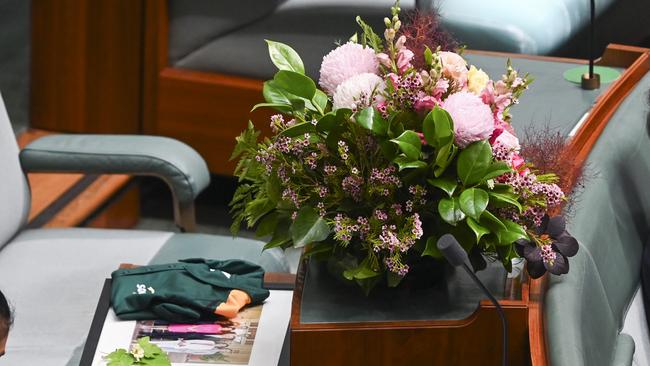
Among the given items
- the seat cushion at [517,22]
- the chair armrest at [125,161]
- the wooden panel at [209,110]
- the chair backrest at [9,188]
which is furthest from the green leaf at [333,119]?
the wooden panel at [209,110]

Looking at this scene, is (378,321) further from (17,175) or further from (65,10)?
(65,10)

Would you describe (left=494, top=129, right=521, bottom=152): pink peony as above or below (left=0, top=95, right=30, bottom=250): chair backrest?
above

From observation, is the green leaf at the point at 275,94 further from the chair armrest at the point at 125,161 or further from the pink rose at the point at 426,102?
the chair armrest at the point at 125,161

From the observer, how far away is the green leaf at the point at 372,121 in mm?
1519

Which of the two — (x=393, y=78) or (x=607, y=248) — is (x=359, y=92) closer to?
(x=393, y=78)

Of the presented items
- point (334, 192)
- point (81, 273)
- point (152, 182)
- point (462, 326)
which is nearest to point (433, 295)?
point (462, 326)

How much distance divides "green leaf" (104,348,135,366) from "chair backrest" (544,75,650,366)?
0.62m

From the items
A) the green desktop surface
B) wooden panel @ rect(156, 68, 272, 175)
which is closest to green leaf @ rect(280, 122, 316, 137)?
the green desktop surface

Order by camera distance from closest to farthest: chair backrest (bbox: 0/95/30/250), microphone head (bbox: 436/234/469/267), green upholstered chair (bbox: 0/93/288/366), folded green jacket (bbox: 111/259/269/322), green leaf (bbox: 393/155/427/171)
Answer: microphone head (bbox: 436/234/469/267)
green leaf (bbox: 393/155/427/171)
folded green jacket (bbox: 111/259/269/322)
green upholstered chair (bbox: 0/93/288/366)
chair backrest (bbox: 0/95/30/250)

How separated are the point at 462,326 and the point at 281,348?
33 centimetres

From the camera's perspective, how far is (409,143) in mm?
1513

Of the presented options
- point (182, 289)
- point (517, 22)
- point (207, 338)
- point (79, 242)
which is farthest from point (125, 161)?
point (517, 22)

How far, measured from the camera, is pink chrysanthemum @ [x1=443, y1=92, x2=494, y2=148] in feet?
4.99

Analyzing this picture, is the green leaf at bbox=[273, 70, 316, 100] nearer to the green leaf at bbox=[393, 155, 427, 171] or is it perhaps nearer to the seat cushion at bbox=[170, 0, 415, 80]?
the green leaf at bbox=[393, 155, 427, 171]
